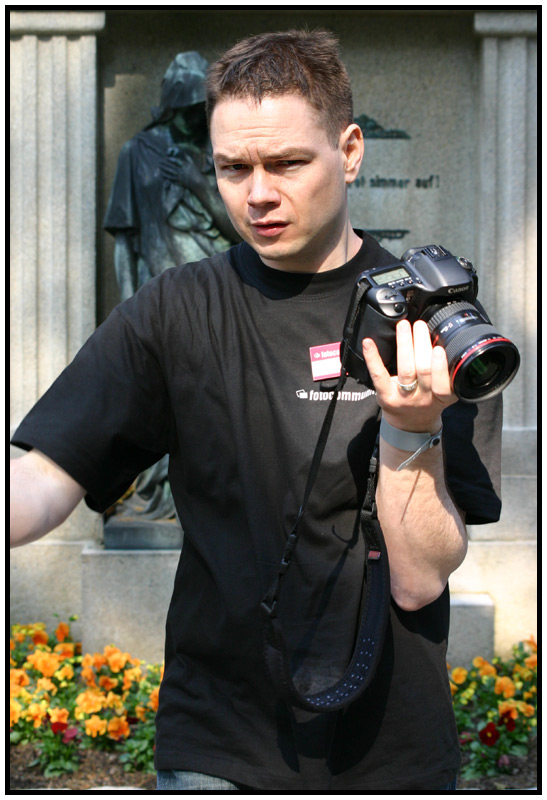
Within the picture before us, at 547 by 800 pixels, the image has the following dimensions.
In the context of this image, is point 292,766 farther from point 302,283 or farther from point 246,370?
point 302,283

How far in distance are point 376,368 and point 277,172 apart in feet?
1.40

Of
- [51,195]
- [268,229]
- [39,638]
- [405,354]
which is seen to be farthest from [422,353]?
[51,195]

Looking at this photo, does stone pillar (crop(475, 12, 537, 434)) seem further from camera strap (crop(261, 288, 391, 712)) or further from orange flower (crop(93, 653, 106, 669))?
camera strap (crop(261, 288, 391, 712))

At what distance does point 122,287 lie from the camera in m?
5.07

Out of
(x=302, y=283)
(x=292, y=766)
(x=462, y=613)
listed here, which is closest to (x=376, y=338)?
(x=302, y=283)

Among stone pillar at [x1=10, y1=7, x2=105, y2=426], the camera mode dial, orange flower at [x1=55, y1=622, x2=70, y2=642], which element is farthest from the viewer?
stone pillar at [x1=10, y1=7, x2=105, y2=426]

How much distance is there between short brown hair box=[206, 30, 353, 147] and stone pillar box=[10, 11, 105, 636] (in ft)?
10.6

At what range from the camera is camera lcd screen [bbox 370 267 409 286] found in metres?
1.69

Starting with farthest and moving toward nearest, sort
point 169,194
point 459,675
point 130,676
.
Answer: point 169,194 < point 459,675 < point 130,676

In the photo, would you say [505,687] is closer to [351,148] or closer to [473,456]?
[473,456]

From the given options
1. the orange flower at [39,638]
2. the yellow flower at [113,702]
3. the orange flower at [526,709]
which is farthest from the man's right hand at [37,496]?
the orange flower at [39,638]

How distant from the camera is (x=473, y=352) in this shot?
4.98 feet

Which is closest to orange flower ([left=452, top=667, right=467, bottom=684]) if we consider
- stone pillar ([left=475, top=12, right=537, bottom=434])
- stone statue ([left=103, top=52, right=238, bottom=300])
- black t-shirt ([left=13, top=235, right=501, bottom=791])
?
stone pillar ([left=475, top=12, right=537, bottom=434])

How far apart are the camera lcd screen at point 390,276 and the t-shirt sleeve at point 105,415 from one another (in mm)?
458
